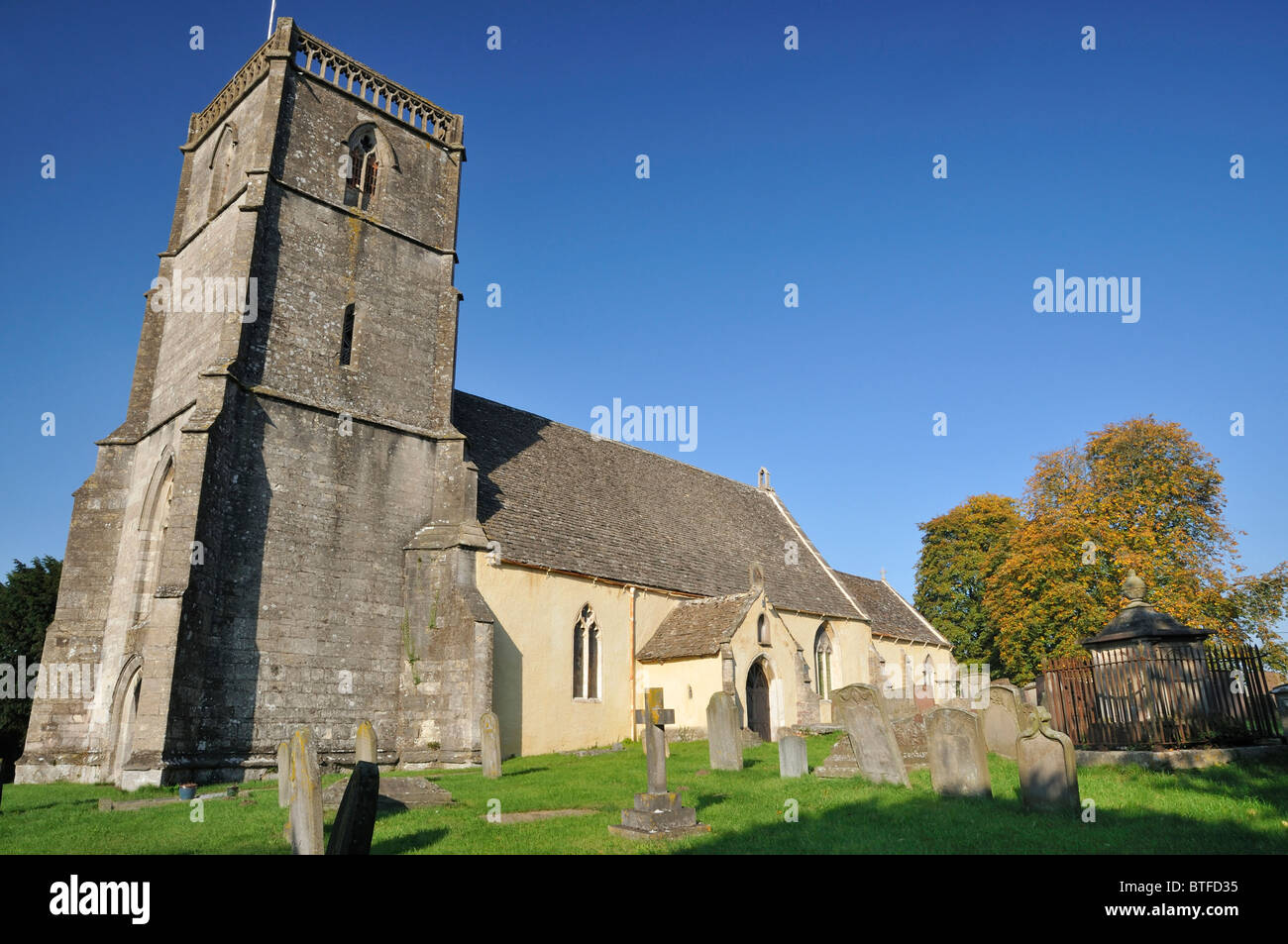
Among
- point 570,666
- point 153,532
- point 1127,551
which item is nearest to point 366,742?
point 570,666

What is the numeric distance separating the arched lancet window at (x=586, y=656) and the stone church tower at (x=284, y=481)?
461 cm

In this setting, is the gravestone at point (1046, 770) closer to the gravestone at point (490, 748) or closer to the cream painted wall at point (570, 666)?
the gravestone at point (490, 748)

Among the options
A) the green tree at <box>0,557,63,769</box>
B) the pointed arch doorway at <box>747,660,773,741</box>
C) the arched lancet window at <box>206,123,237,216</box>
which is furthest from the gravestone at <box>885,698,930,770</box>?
the green tree at <box>0,557,63,769</box>

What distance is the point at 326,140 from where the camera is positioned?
20.8 meters

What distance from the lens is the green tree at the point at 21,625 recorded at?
1091 inches

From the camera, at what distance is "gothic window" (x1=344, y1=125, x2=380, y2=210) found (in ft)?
69.8

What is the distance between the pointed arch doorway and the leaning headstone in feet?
57.6

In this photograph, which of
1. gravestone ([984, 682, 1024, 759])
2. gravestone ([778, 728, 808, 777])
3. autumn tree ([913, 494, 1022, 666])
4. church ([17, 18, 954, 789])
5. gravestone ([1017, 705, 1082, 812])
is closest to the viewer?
gravestone ([1017, 705, 1082, 812])

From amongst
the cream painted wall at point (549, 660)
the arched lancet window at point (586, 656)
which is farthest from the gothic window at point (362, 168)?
the arched lancet window at point (586, 656)

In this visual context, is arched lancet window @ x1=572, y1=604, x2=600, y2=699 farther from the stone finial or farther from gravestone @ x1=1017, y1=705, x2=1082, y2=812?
gravestone @ x1=1017, y1=705, x2=1082, y2=812

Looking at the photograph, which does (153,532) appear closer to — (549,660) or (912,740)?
(549,660)

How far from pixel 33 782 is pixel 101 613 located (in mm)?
3895

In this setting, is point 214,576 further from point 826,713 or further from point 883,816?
point 826,713
